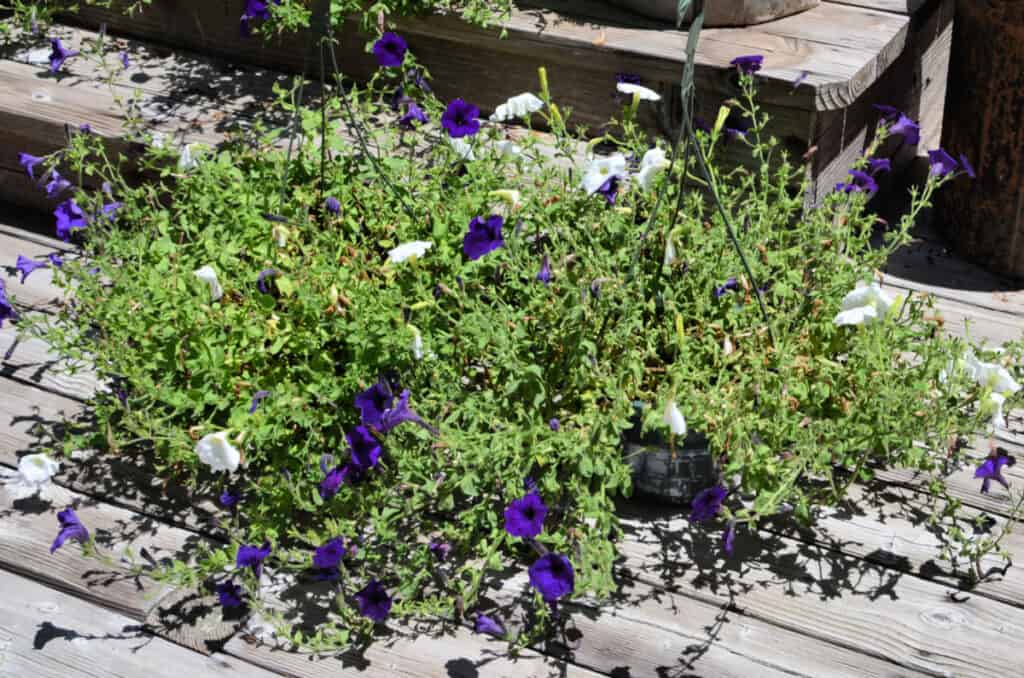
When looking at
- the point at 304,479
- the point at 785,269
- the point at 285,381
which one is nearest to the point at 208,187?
the point at 285,381

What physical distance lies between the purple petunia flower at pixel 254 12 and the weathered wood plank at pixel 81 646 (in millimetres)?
1626

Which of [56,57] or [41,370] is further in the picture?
[56,57]

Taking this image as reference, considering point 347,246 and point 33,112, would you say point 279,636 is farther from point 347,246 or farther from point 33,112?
point 33,112

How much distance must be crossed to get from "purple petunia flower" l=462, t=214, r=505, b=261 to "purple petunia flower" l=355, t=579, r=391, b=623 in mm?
665

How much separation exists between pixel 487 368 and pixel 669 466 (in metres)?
0.43

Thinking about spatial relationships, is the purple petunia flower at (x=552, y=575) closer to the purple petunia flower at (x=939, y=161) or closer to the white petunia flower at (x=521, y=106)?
the white petunia flower at (x=521, y=106)

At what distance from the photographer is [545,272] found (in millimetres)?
2324

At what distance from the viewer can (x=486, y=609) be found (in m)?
2.28

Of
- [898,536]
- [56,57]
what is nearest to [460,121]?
[898,536]

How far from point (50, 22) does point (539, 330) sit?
2706mm

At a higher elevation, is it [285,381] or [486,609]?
[285,381]

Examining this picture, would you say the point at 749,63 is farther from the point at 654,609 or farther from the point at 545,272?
the point at 654,609

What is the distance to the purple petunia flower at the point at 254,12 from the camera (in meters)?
3.17

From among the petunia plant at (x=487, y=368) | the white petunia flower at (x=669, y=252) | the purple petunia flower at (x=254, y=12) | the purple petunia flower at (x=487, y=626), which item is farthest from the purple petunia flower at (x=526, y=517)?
the purple petunia flower at (x=254, y=12)
